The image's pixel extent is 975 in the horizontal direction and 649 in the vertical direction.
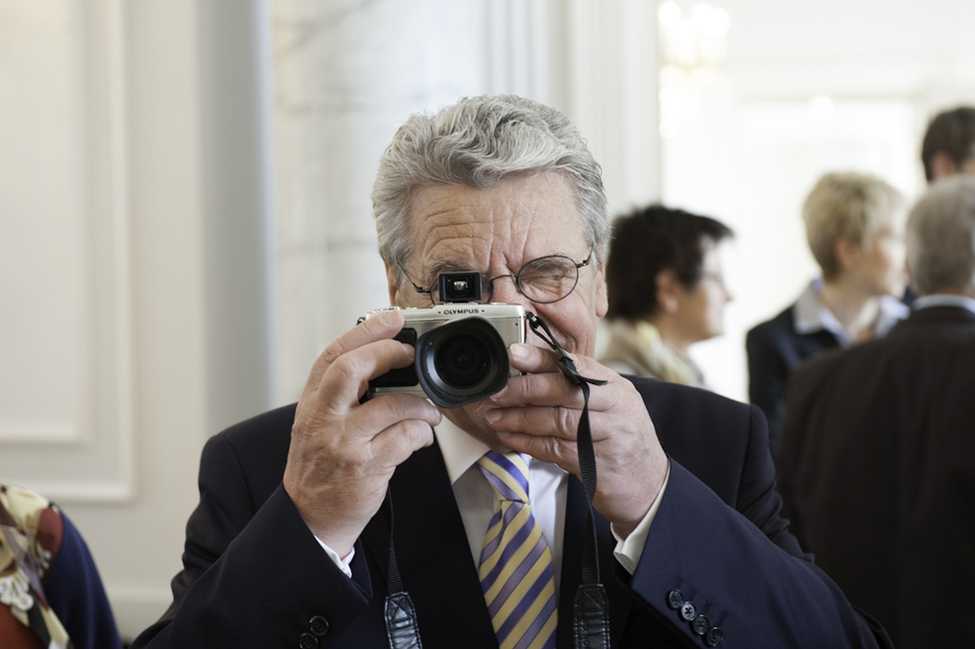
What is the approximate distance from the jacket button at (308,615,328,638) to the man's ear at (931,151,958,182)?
308 centimetres

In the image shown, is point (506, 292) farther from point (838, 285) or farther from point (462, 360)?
point (838, 285)

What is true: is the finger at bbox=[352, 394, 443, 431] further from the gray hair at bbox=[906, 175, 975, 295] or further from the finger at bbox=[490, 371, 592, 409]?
the gray hair at bbox=[906, 175, 975, 295]

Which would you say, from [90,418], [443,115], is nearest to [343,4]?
[443,115]

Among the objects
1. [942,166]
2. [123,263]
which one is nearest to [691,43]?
[942,166]

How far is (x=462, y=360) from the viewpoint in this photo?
1049 millimetres

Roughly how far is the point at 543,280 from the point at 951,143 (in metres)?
2.62

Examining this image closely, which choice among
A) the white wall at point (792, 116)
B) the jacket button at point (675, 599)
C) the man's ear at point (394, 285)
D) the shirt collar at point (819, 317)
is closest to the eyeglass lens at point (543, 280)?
the man's ear at point (394, 285)

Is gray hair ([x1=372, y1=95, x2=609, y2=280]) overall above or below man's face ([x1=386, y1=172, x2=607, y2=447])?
above

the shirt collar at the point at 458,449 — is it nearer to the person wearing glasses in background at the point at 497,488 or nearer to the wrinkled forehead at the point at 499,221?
the person wearing glasses in background at the point at 497,488

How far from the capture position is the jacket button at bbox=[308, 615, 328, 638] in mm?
1105

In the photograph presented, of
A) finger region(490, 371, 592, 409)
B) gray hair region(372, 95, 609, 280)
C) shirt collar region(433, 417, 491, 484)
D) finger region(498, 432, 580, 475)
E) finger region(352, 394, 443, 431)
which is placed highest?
gray hair region(372, 95, 609, 280)

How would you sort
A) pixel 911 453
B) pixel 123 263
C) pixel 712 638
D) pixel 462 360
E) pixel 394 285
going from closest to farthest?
pixel 462 360 → pixel 712 638 → pixel 394 285 → pixel 911 453 → pixel 123 263

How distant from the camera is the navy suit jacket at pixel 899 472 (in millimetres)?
2066

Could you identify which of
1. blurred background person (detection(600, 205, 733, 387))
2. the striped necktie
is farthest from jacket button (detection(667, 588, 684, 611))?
blurred background person (detection(600, 205, 733, 387))
